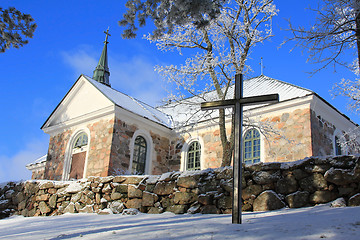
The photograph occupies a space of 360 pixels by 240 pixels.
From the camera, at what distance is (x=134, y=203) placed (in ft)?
25.6

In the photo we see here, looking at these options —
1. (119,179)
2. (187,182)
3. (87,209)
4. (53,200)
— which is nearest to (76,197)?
(87,209)

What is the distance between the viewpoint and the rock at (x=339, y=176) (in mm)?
5703

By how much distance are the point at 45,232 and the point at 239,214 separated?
11.1ft

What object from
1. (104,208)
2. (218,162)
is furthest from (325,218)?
(218,162)

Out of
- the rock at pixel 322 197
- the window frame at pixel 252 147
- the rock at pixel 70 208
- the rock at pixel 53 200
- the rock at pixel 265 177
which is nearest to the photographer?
the rock at pixel 322 197

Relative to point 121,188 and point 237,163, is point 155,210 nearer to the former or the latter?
point 121,188

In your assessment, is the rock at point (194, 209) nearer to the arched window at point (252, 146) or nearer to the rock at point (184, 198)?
the rock at point (184, 198)

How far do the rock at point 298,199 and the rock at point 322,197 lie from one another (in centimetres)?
10

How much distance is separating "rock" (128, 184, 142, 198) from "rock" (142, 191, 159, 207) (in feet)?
0.56

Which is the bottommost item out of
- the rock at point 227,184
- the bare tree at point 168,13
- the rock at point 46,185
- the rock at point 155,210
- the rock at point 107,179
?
the rock at point 155,210

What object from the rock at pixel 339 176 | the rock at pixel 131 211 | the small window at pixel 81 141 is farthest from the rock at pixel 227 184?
the small window at pixel 81 141

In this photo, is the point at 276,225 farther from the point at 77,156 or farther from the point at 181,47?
the point at 77,156

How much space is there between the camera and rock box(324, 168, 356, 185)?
5.70 metres

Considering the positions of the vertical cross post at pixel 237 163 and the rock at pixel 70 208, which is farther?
the rock at pixel 70 208
